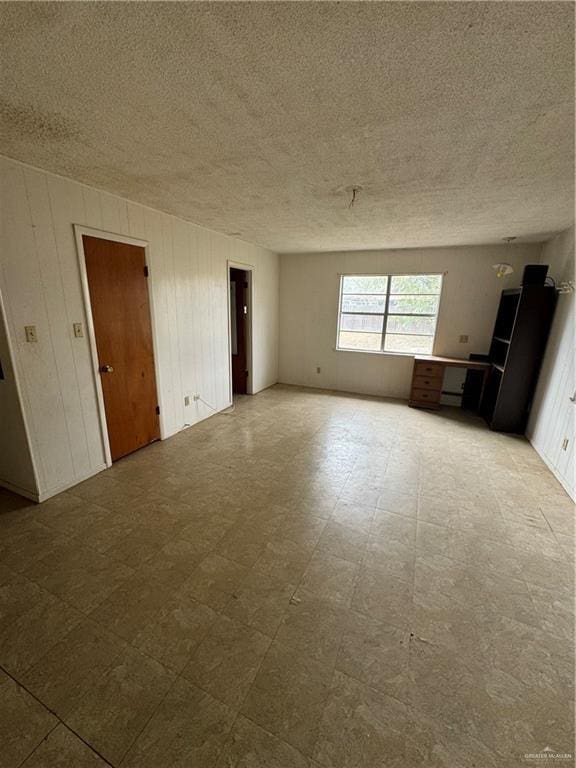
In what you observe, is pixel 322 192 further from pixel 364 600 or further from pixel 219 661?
pixel 219 661

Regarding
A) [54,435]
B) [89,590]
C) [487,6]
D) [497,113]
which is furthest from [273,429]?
[487,6]

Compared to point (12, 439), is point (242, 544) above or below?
below

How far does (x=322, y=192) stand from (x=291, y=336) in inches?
143

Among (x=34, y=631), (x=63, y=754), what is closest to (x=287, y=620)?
(x=63, y=754)

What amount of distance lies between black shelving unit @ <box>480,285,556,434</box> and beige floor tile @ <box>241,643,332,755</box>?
3.80 metres

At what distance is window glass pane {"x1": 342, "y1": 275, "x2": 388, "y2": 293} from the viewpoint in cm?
530

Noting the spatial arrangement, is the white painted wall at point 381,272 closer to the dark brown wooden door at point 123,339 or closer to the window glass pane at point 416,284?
the window glass pane at point 416,284

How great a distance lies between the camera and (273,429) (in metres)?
4.03

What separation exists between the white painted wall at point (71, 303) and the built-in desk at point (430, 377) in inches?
127

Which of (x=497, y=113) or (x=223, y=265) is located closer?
(x=497, y=113)

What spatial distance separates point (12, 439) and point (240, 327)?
3.42 metres

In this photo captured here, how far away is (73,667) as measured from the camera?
1379mm

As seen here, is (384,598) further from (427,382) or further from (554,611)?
(427,382)

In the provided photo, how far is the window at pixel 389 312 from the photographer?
200 inches
